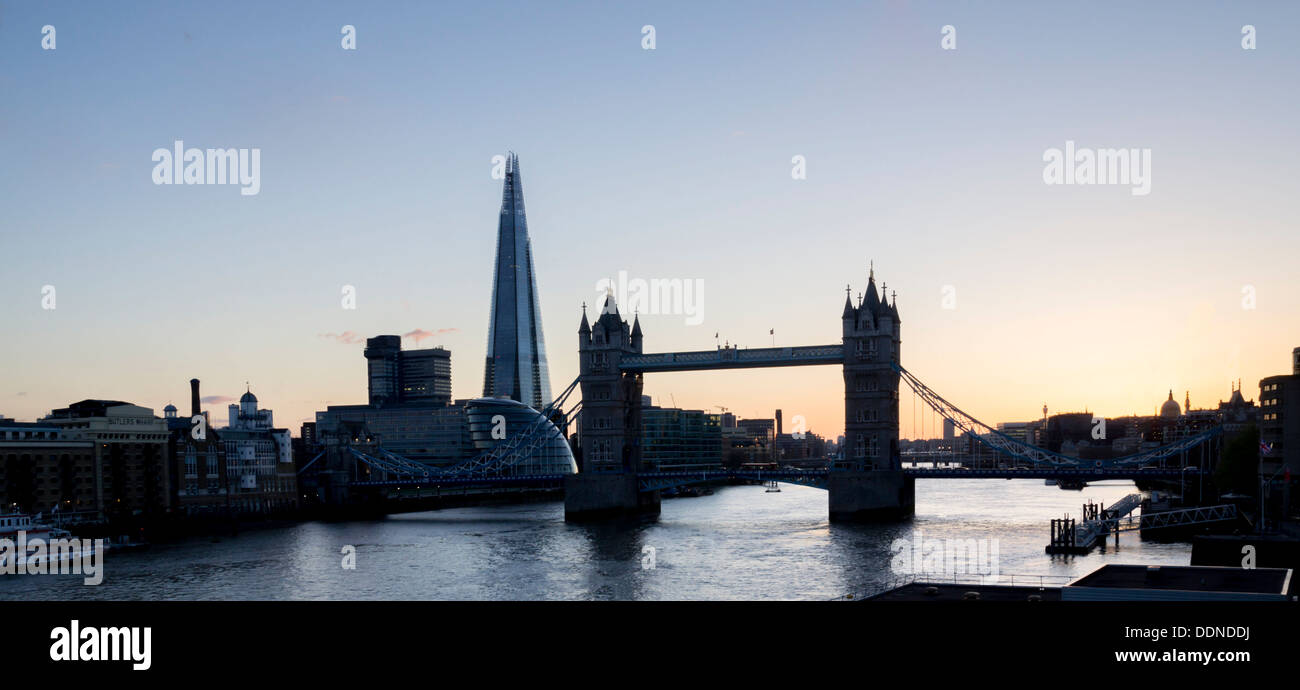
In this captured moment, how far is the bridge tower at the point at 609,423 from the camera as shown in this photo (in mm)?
89812

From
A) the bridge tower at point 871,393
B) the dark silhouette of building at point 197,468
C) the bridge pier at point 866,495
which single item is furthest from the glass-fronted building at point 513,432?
the bridge pier at point 866,495

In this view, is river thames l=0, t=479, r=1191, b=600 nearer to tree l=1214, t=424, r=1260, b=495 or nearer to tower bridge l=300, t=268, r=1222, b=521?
tower bridge l=300, t=268, r=1222, b=521

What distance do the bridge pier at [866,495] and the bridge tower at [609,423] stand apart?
732 inches

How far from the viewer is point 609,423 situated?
9331 centimetres

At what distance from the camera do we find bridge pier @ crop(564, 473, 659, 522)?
88500 mm

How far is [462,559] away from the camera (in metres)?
59.5

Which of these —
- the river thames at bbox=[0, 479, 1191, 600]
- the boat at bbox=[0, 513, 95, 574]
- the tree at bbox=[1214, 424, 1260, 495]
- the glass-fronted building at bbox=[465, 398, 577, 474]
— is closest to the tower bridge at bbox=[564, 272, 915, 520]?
the river thames at bbox=[0, 479, 1191, 600]

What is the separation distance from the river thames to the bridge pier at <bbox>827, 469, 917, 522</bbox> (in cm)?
218

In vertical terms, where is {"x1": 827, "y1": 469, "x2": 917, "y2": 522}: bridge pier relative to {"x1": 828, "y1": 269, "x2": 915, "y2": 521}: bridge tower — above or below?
below

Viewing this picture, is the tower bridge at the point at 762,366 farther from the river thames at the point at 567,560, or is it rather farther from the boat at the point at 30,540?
the boat at the point at 30,540
